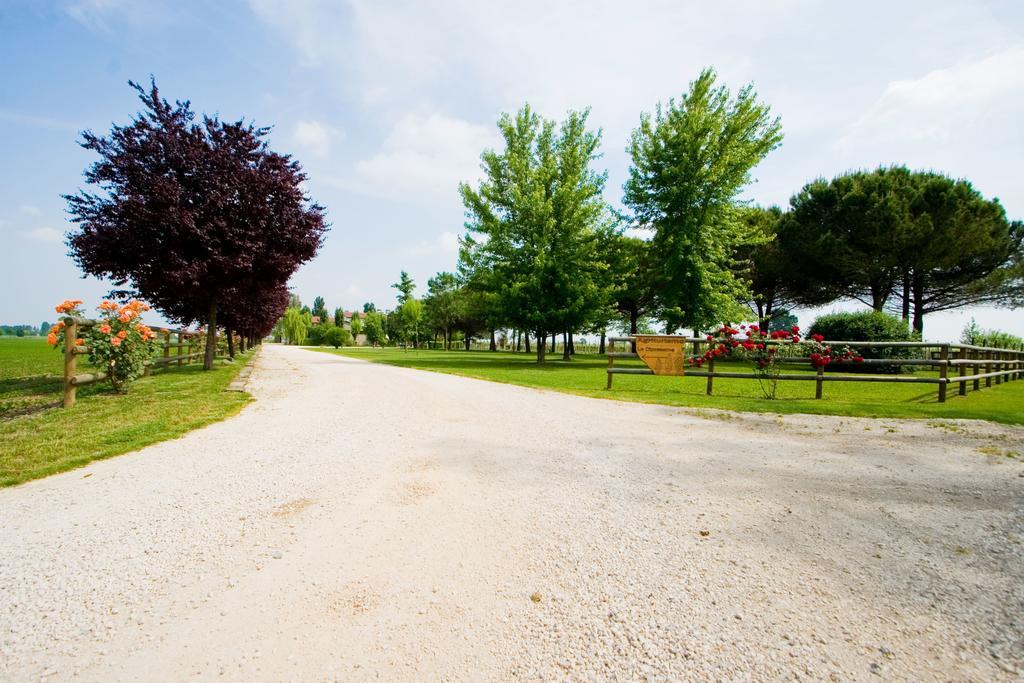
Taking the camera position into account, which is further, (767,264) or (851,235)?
(767,264)

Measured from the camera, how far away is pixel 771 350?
393 inches

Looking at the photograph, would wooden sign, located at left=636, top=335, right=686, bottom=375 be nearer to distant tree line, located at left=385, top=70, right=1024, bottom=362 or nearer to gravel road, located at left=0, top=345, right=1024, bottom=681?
gravel road, located at left=0, top=345, right=1024, bottom=681

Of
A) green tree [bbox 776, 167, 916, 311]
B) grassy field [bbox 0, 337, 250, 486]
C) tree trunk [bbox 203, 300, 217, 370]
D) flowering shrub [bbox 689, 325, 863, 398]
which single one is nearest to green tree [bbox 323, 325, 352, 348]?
tree trunk [bbox 203, 300, 217, 370]

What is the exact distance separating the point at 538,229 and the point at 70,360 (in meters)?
17.0

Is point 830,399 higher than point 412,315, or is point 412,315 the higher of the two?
point 412,315

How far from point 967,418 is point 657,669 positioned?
360 inches

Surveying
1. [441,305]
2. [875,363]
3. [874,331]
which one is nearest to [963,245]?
[874,331]

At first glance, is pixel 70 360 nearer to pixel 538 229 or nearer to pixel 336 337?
pixel 538 229

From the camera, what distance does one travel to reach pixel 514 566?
2602 mm

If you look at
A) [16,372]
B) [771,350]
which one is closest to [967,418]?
[771,350]

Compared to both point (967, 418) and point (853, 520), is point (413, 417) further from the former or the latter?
point (967, 418)

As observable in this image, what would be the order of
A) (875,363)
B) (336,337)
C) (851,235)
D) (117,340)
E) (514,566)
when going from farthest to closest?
(336,337), (851,235), (875,363), (117,340), (514,566)

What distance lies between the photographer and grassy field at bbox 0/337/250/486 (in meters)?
4.62

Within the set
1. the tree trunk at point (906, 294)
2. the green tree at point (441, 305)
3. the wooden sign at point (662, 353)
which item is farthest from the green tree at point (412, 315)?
the wooden sign at point (662, 353)
